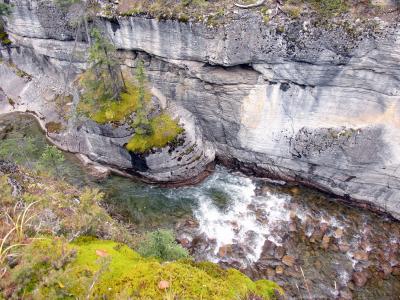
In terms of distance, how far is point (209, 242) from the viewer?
81.8 feet

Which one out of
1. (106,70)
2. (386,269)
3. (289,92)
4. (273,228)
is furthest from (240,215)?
(106,70)

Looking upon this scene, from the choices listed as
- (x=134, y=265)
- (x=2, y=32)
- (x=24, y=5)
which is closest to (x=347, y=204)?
(x=134, y=265)

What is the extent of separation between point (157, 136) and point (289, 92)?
11447 mm

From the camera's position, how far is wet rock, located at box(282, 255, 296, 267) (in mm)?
23094

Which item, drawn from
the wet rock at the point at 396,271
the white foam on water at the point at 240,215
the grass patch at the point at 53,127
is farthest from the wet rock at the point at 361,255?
the grass patch at the point at 53,127

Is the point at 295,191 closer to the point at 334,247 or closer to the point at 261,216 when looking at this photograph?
the point at 261,216

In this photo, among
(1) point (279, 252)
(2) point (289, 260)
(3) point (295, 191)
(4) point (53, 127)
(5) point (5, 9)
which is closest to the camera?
(2) point (289, 260)

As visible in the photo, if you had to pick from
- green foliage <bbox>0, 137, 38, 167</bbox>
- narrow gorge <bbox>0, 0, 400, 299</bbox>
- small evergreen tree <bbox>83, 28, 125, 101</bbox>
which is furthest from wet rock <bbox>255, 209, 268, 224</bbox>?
green foliage <bbox>0, 137, 38, 167</bbox>

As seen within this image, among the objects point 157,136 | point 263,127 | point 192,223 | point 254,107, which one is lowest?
point 192,223

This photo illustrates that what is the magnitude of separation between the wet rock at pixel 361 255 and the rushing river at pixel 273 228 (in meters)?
0.06

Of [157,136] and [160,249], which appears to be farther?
[157,136]

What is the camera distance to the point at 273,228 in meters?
25.7

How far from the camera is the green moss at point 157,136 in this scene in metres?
28.5

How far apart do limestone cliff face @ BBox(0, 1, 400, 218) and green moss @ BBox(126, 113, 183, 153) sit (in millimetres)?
2696
